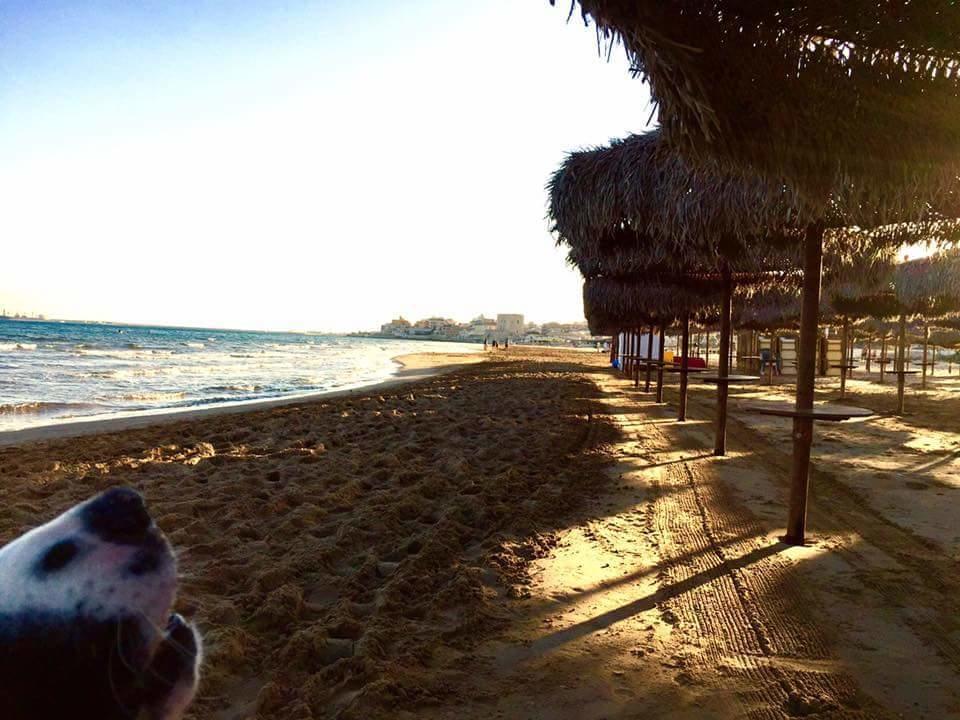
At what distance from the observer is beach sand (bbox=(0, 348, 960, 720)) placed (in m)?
2.33

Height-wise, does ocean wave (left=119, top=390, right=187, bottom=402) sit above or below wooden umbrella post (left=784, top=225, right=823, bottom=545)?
below

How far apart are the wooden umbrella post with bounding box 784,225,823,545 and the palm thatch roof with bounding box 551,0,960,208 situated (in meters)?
0.55

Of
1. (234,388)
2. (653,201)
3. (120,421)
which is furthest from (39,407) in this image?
(653,201)

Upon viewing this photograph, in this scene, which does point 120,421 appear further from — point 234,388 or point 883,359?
point 883,359

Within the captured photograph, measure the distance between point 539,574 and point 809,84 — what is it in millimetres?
2938

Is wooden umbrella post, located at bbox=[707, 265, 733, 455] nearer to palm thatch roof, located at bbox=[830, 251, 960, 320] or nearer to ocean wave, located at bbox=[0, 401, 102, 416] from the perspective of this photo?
palm thatch roof, located at bbox=[830, 251, 960, 320]

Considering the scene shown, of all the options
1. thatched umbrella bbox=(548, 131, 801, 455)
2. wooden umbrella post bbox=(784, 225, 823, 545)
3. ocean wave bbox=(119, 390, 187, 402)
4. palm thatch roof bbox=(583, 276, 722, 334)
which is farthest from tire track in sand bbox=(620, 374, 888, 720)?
ocean wave bbox=(119, 390, 187, 402)

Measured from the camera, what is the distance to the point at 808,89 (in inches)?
126

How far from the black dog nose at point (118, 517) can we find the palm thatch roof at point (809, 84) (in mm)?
2113

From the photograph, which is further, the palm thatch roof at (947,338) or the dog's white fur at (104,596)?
the palm thatch roof at (947,338)

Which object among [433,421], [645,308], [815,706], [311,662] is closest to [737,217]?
[815,706]

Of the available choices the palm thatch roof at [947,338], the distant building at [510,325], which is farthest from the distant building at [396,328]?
the palm thatch roof at [947,338]

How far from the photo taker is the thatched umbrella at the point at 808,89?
254 cm

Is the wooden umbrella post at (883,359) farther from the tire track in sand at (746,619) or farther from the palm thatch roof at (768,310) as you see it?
the tire track in sand at (746,619)
